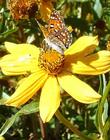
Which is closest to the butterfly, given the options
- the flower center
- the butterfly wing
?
the butterfly wing

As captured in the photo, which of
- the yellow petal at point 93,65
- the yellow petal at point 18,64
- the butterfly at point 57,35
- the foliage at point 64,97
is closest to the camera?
the butterfly at point 57,35

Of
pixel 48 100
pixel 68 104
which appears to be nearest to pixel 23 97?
pixel 48 100

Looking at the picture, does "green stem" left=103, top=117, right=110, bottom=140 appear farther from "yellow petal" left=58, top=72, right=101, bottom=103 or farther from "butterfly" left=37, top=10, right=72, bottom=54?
"butterfly" left=37, top=10, right=72, bottom=54

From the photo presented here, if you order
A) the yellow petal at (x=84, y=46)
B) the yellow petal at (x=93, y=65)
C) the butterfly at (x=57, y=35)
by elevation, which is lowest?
the yellow petal at (x=93, y=65)

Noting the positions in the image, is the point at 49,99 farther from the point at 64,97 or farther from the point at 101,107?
the point at 64,97

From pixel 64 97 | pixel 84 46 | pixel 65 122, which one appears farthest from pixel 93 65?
pixel 64 97

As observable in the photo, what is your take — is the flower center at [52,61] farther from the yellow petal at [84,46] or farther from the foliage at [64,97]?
the foliage at [64,97]

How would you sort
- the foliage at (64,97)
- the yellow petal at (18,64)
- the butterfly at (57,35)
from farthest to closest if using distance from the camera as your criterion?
the foliage at (64,97), the yellow petal at (18,64), the butterfly at (57,35)

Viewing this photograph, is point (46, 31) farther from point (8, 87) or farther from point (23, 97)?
point (8, 87)

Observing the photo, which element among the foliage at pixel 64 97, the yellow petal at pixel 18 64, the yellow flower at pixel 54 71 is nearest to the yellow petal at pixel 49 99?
the yellow flower at pixel 54 71
